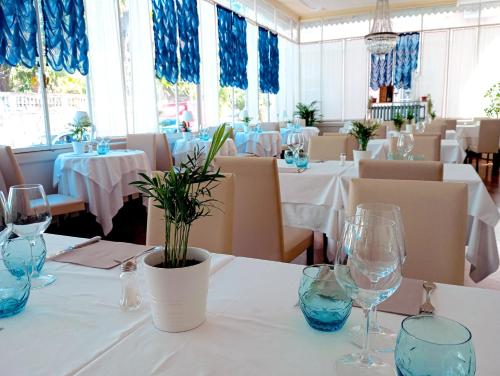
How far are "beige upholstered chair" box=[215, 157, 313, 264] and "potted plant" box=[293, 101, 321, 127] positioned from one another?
9316 millimetres

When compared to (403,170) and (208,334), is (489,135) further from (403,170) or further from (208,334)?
(208,334)

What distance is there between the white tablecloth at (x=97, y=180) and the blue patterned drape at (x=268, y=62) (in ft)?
20.0

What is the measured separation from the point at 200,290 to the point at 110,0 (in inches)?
216

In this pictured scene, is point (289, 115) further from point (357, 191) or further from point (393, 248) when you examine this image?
point (393, 248)

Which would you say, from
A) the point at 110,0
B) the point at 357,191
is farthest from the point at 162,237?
the point at 110,0

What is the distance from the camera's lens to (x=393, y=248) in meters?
0.68

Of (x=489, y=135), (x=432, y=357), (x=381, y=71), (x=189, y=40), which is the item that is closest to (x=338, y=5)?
(x=381, y=71)

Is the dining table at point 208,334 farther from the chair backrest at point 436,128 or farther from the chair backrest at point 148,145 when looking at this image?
the chair backrest at point 436,128

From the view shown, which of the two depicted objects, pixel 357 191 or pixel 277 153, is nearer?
pixel 357 191

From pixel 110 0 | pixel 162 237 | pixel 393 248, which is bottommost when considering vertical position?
pixel 162 237

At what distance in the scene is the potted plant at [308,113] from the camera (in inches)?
440

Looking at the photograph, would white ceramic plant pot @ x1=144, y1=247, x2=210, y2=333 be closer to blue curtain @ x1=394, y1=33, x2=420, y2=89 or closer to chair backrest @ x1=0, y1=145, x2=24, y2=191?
chair backrest @ x1=0, y1=145, x2=24, y2=191

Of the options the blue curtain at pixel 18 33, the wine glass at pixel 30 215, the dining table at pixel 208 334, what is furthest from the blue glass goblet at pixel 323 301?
the blue curtain at pixel 18 33

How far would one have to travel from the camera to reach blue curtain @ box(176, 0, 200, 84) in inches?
261
